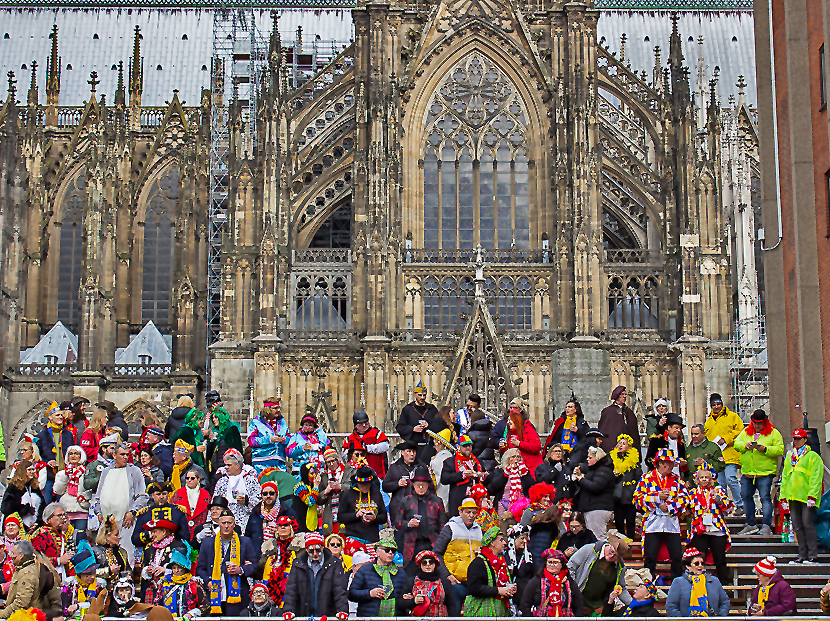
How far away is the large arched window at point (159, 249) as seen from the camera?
4469 cm

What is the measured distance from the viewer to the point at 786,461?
18.7m

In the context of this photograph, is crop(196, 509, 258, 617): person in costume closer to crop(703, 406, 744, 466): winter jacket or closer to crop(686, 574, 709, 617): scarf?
crop(686, 574, 709, 617): scarf

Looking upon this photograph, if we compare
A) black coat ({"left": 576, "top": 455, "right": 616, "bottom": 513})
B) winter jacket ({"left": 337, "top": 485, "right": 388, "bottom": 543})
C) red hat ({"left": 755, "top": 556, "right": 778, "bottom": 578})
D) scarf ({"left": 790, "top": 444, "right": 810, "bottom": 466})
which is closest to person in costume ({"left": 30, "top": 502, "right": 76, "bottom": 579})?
winter jacket ({"left": 337, "top": 485, "right": 388, "bottom": 543})

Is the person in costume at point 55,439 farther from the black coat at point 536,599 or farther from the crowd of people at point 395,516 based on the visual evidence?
the black coat at point 536,599

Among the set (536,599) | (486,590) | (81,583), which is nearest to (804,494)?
(536,599)

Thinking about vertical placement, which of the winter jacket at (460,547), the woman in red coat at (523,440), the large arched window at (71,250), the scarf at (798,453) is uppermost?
the large arched window at (71,250)

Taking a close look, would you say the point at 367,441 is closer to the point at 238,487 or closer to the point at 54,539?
the point at 238,487

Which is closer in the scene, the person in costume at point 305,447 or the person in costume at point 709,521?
the person in costume at point 709,521

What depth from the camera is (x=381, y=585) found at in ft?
50.0

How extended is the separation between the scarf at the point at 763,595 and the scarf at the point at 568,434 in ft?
13.6

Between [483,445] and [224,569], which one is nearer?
[224,569]

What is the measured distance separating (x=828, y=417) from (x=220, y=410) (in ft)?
32.6

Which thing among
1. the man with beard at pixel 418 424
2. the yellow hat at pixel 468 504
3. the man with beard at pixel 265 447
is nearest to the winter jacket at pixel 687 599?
the yellow hat at pixel 468 504

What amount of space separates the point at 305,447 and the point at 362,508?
2.40m
